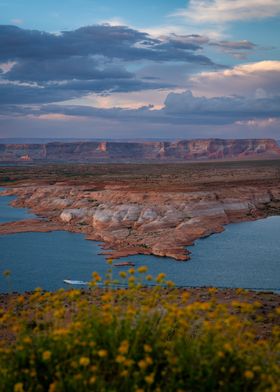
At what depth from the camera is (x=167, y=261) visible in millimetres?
35094

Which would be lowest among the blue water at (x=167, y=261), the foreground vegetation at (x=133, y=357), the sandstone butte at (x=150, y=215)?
the blue water at (x=167, y=261)

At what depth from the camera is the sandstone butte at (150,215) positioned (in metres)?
40.9

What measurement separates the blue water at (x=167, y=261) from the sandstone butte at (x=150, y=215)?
146 centimetres

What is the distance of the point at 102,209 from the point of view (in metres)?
51.6

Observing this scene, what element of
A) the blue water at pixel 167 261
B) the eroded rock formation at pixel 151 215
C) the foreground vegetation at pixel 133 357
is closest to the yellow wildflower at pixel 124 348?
the foreground vegetation at pixel 133 357

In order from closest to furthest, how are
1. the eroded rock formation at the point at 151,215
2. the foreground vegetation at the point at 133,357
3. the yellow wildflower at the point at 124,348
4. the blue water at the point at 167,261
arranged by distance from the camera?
the yellow wildflower at the point at 124,348 → the foreground vegetation at the point at 133,357 → the blue water at the point at 167,261 → the eroded rock formation at the point at 151,215

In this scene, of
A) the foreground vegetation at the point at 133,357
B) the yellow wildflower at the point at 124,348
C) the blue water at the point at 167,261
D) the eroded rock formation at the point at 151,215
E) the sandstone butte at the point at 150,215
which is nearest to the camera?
the yellow wildflower at the point at 124,348

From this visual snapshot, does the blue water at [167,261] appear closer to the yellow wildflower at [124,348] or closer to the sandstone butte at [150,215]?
the sandstone butte at [150,215]

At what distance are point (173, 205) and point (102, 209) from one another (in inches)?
297

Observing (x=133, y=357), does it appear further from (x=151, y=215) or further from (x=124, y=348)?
(x=151, y=215)

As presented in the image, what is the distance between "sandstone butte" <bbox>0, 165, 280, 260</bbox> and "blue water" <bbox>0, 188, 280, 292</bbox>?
1.46m

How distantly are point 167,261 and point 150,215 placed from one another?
12.5 metres

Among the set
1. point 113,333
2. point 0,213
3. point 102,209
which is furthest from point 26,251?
point 113,333

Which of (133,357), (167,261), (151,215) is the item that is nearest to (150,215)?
(151,215)
